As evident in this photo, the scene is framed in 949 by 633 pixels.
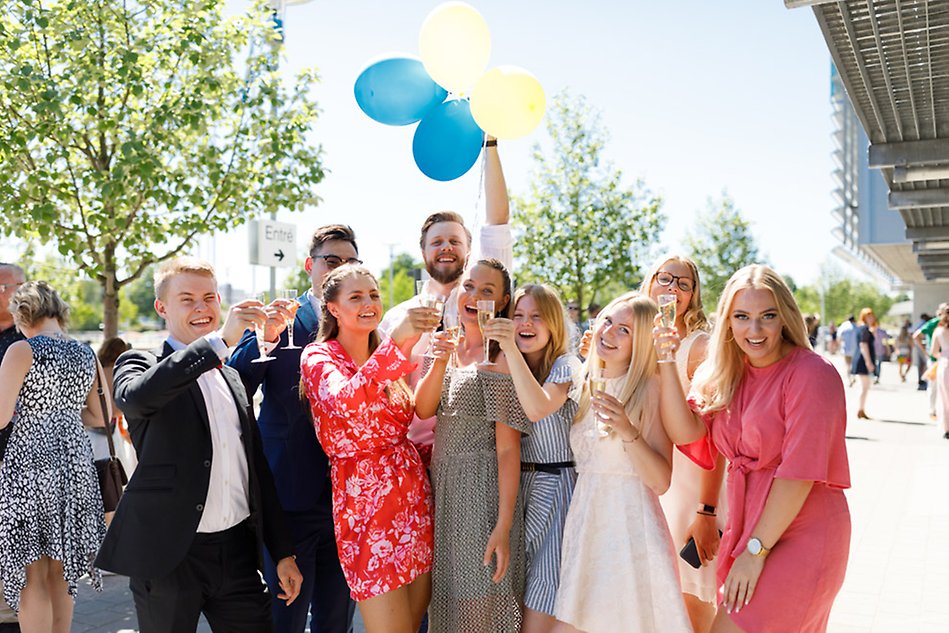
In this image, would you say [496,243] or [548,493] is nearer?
[548,493]

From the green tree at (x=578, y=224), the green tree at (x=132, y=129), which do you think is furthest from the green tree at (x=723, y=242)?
the green tree at (x=132, y=129)

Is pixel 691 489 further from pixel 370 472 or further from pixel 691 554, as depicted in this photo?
pixel 370 472

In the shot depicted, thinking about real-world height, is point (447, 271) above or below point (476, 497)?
above

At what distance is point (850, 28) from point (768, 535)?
142 inches

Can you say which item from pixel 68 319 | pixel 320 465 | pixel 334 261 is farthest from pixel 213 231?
pixel 320 465

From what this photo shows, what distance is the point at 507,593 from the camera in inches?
130

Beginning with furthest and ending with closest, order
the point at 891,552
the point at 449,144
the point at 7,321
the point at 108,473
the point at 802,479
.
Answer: the point at 891,552
the point at 7,321
the point at 108,473
the point at 449,144
the point at 802,479

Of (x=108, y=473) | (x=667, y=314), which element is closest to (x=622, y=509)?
(x=667, y=314)

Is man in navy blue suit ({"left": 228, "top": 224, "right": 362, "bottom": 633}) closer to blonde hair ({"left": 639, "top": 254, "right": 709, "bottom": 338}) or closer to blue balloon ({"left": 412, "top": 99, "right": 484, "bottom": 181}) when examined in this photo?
blue balloon ({"left": 412, "top": 99, "right": 484, "bottom": 181})

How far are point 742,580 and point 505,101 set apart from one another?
264cm

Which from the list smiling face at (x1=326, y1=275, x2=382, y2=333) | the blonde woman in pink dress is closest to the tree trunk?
smiling face at (x1=326, y1=275, x2=382, y2=333)

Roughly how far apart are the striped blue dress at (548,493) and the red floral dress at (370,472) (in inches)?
16.5

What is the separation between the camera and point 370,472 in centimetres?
328

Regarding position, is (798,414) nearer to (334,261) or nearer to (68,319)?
(334,261)
